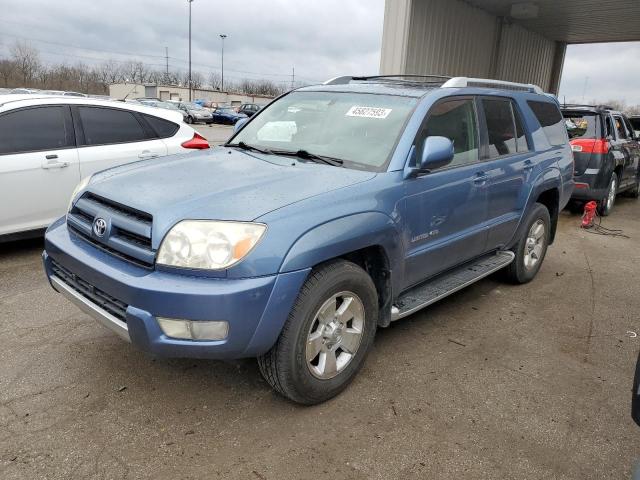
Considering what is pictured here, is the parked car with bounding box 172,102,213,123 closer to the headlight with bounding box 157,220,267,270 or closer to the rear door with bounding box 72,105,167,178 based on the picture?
the rear door with bounding box 72,105,167,178

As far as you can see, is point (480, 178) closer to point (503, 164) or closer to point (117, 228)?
point (503, 164)

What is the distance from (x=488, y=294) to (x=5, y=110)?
493 centimetres

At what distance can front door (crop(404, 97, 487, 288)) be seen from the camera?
3338 millimetres

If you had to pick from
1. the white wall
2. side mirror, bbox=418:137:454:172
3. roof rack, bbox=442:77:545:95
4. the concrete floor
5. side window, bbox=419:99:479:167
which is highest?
the white wall

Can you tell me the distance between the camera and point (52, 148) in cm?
521

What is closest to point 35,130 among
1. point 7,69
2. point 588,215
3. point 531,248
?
point 531,248

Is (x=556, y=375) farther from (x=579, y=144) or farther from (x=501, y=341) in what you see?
(x=579, y=144)

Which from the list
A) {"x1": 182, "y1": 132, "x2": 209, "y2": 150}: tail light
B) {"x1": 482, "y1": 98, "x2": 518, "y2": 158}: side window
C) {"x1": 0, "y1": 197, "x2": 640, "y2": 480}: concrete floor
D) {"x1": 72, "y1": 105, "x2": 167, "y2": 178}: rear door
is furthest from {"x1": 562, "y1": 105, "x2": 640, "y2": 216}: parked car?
{"x1": 72, "y1": 105, "x2": 167, "y2": 178}: rear door

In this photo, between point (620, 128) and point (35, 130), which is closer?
point (35, 130)

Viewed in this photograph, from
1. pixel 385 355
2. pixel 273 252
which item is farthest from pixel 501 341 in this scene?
pixel 273 252

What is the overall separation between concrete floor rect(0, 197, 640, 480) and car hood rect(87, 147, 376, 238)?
1082 millimetres

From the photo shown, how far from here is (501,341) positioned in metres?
3.87

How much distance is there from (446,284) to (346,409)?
142 cm

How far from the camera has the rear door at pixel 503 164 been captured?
414cm
